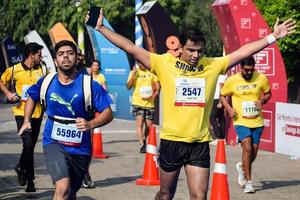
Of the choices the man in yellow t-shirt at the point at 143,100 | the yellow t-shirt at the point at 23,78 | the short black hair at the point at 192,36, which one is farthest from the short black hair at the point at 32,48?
the man in yellow t-shirt at the point at 143,100

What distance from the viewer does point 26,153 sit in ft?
32.4

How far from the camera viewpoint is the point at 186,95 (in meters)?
6.80

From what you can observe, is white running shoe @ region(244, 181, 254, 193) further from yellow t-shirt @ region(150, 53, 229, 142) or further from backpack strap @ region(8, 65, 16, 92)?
yellow t-shirt @ region(150, 53, 229, 142)

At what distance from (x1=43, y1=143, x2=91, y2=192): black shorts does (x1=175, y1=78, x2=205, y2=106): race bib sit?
3.31ft

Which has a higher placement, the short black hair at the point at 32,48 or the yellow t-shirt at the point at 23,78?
the short black hair at the point at 32,48

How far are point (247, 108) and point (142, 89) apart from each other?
5079 mm

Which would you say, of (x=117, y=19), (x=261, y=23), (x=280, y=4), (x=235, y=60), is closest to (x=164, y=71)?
(x=235, y=60)

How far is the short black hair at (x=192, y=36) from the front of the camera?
674 centimetres

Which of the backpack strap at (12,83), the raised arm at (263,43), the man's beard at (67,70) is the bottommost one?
the backpack strap at (12,83)

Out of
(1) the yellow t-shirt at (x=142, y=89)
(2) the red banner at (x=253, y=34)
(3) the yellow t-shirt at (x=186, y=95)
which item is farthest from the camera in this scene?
(2) the red banner at (x=253, y=34)

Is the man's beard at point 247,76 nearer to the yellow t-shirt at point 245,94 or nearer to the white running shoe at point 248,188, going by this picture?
the yellow t-shirt at point 245,94

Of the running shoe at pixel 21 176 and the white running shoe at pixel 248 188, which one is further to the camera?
the white running shoe at pixel 248 188

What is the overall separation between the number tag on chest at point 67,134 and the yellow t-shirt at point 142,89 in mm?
8545

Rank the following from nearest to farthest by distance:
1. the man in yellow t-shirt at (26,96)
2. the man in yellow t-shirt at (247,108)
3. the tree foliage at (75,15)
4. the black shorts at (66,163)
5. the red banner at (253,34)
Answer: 1. the black shorts at (66,163)
2. the man in yellow t-shirt at (26,96)
3. the man in yellow t-shirt at (247,108)
4. the red banner at (253,34)
5. the tree foliage at (75,15)
